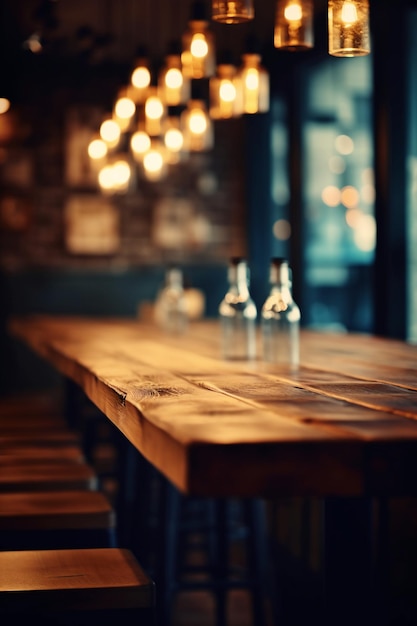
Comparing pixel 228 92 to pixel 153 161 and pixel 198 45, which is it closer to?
pixel 198 45

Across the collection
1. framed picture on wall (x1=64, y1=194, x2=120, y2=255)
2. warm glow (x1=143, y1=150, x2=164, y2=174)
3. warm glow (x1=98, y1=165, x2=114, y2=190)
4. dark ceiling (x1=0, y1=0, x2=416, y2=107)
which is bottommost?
framed picture on wall (x1=64, y1=194, x2=120, y2=255)

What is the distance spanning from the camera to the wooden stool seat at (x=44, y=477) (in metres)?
2.72

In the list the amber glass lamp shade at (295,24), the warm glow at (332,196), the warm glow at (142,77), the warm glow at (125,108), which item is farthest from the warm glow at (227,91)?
the warm glow at (332,196)

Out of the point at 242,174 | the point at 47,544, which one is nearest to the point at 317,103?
the point at 242,174

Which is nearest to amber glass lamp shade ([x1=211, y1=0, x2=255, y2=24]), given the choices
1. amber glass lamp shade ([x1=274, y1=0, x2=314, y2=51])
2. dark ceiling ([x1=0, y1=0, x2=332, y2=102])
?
amber glass lamp shade ([x1=274, y1=0, x2=314, y2=51])

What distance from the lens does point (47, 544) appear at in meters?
2.34

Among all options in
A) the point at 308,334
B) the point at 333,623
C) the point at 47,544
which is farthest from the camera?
the point at 308,334

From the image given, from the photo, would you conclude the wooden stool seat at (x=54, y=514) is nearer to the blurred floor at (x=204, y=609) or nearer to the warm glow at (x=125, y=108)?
the blurred floor at (x=204, y=609)

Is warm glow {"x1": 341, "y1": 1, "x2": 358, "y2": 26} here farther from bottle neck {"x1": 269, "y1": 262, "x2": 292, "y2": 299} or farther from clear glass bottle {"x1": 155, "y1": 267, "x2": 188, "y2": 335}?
clear glass bottle {"x1": 155, "y1": 267, "x2": 188, "y2": 335}

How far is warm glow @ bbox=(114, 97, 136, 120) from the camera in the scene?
4.86 m

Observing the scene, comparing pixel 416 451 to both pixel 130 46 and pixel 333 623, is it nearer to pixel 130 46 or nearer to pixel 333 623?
pixel 333 623

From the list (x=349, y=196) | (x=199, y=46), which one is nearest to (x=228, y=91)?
(x=199, y=46)

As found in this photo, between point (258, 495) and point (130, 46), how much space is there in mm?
6275

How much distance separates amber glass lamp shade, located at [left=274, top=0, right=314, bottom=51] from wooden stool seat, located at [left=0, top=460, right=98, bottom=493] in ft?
4.56
